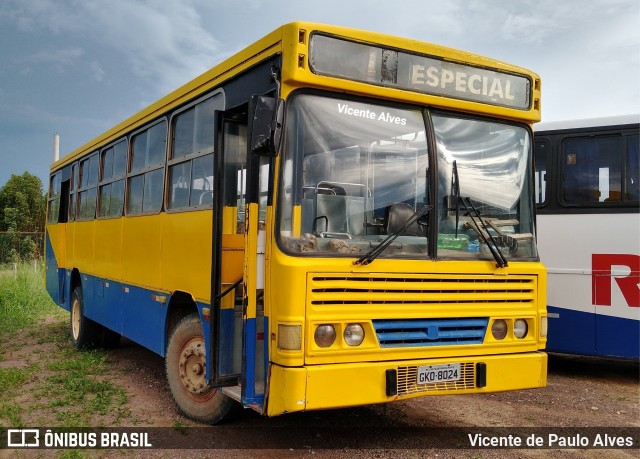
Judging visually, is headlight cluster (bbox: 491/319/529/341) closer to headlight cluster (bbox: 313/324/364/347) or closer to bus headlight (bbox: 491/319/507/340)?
bus headlight (bbox: 491/319/507/340)

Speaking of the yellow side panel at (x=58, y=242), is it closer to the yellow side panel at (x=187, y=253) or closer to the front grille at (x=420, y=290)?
the yellow side panel at (x=187, y=253)

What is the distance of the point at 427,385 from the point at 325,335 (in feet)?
3.05

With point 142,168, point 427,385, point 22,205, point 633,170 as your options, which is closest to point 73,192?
point 142,168

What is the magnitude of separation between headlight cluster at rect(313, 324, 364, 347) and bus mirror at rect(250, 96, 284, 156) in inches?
48.1

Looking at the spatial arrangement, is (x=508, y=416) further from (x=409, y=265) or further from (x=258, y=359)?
(x=258, y=359)

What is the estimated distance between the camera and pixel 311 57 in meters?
4.28

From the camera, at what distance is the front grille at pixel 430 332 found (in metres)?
4.36

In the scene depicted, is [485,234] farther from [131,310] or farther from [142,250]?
[131,310]

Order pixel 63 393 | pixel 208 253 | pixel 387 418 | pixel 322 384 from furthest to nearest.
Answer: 1. pixel 63 393
2. pixel 387 418
3. pixel 208 253
4. pixel 322 384

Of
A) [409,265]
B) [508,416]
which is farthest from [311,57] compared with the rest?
[508,416]

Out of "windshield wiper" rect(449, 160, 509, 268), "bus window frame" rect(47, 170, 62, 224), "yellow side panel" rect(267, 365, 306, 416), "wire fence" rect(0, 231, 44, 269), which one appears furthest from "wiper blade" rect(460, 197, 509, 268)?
"wire fence" rect(0, 231, 44, 269)

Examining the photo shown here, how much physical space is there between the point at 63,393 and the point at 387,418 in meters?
3.56

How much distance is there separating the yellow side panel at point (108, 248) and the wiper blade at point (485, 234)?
4545mm

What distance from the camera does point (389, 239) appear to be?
4.38 m
